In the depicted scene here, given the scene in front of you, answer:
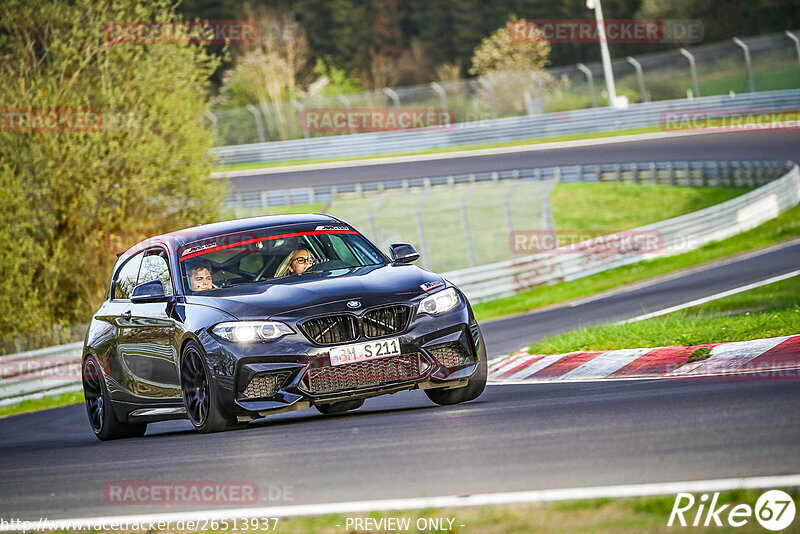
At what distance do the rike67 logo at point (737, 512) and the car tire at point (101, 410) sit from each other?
22.7 ft

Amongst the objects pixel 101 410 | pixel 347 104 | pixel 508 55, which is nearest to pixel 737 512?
pixel 101 410

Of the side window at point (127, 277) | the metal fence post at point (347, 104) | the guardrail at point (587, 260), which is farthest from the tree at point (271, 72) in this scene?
the side window at point (127, 277)

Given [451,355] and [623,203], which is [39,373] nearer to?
[451,355]

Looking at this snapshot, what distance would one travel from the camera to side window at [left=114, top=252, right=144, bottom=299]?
10789mm

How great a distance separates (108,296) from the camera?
37.0 ft

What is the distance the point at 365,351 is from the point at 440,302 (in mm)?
754

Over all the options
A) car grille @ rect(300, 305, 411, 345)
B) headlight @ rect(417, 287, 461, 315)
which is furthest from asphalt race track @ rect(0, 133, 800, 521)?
headlight @ rect(417, 287, 461, 315)

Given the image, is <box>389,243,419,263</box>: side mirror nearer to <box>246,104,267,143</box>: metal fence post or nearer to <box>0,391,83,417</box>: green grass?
<box>0,391,83,417</box>: green grass

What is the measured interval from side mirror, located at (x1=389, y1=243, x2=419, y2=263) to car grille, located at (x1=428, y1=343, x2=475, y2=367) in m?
1.09

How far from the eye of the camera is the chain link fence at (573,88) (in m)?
47.3

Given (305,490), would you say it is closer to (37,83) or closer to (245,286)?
(245,286)

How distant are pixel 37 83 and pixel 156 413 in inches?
665

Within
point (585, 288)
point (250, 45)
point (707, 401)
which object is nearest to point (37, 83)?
point (585, 288)

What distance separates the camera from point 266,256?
392 inches
